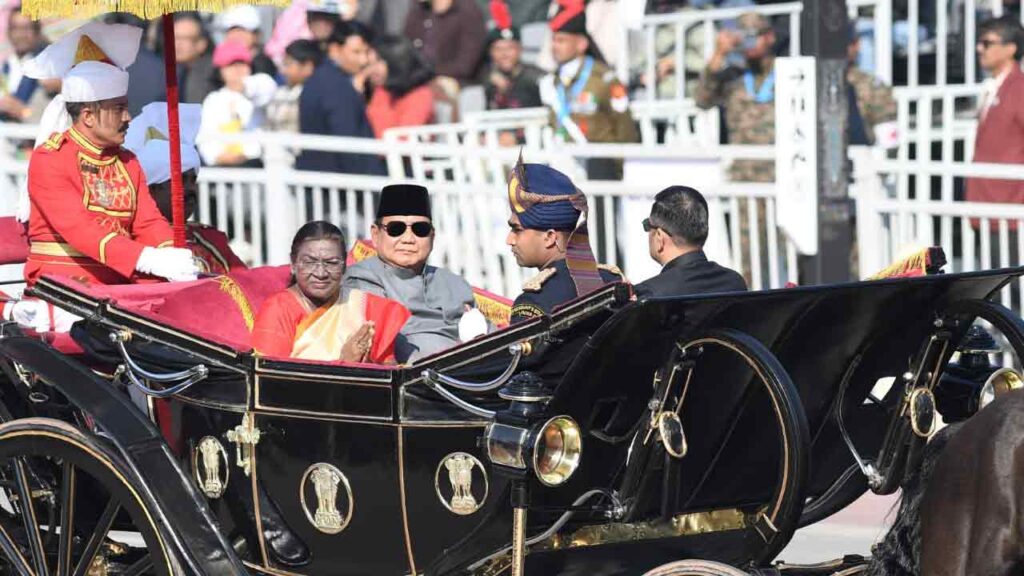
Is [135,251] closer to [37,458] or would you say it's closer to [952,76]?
[37,458]

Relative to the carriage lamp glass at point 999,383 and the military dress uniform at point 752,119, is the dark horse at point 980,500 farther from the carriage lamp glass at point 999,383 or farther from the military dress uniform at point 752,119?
the military dress uniform at point 752,119

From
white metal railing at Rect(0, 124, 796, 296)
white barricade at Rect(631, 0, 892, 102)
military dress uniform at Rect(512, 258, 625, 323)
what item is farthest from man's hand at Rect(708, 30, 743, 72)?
military dress uniform at Rect(512, 258, 625, 323)

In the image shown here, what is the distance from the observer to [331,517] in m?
5.05

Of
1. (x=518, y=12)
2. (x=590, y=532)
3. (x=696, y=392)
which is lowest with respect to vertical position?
(x=590, y=532)

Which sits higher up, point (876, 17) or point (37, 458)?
point (876, 17)

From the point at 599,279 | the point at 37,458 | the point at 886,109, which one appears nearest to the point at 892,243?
the point at 886,109

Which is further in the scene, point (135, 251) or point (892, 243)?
point (892, 243)

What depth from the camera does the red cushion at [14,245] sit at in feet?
21.3

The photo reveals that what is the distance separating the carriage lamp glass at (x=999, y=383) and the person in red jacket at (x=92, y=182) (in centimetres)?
248

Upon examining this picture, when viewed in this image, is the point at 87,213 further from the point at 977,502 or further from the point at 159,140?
the point at 977,502

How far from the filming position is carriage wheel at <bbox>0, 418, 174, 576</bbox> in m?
5.20

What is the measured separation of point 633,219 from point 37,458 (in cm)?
526

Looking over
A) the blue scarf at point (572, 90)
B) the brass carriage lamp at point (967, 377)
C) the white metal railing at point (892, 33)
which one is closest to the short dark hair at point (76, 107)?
the brass carriage lamp at point (967, 377)

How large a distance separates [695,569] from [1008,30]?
6.89 m
